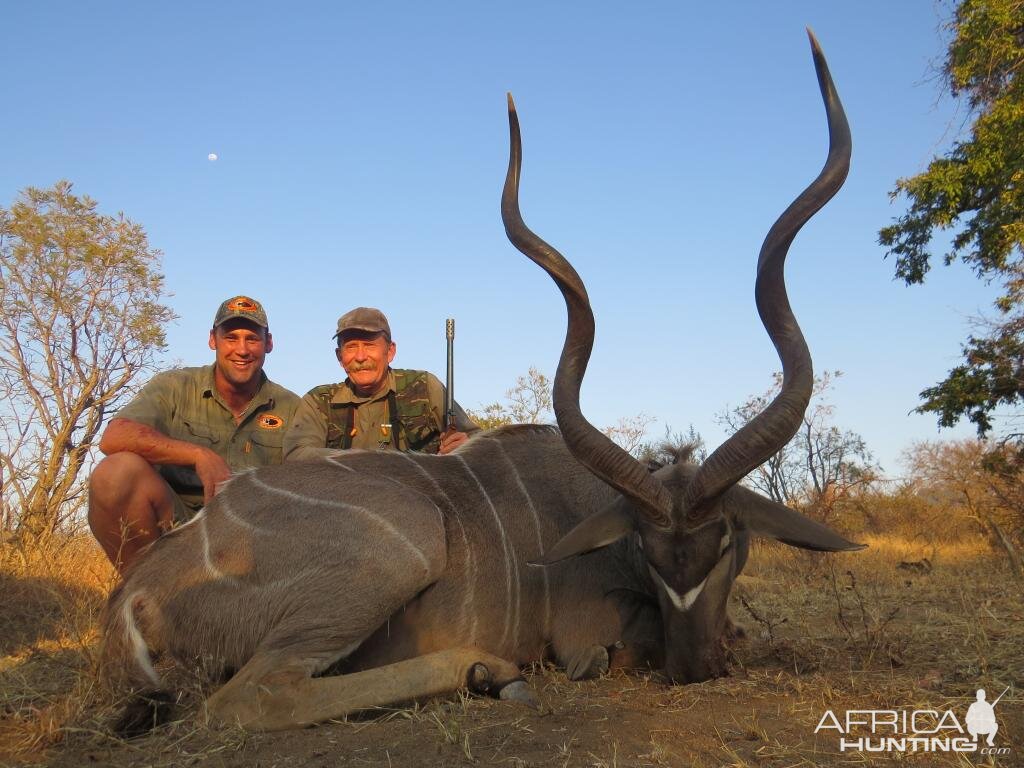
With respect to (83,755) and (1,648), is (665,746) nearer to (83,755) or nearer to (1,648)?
(83,755)

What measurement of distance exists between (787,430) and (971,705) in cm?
97

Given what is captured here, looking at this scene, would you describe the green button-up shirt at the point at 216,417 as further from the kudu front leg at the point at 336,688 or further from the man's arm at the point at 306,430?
the kudu front leg at the point at 336,688

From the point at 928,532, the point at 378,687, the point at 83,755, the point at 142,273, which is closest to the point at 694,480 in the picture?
the point at 378,687

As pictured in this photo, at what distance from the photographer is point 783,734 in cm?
216

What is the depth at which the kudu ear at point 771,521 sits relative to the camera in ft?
9.88

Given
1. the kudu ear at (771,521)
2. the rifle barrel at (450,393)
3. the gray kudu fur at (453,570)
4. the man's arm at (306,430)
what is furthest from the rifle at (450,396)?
the kudu ear at (771,521)

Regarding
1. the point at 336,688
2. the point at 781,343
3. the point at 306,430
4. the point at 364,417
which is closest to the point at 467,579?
the point at 336,688

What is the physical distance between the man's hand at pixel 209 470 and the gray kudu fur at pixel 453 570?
680 millimetres

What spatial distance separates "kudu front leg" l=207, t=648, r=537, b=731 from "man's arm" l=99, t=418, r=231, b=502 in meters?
1.42

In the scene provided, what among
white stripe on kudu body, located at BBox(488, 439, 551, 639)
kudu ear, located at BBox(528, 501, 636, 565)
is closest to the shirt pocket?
white stripe on kudu body, located at BBox(488, 439, 551, 639)

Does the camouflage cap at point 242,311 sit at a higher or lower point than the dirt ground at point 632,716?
higher

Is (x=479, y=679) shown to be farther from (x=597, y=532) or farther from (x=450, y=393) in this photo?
(x=450, y=393)

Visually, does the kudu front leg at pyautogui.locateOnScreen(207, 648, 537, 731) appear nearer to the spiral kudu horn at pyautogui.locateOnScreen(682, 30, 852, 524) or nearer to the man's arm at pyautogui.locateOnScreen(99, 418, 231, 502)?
the spiral kudu horn at pyautogui.locateOnScreen(682, 30, 852, 524)

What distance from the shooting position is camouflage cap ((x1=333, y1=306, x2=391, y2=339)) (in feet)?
15.2
